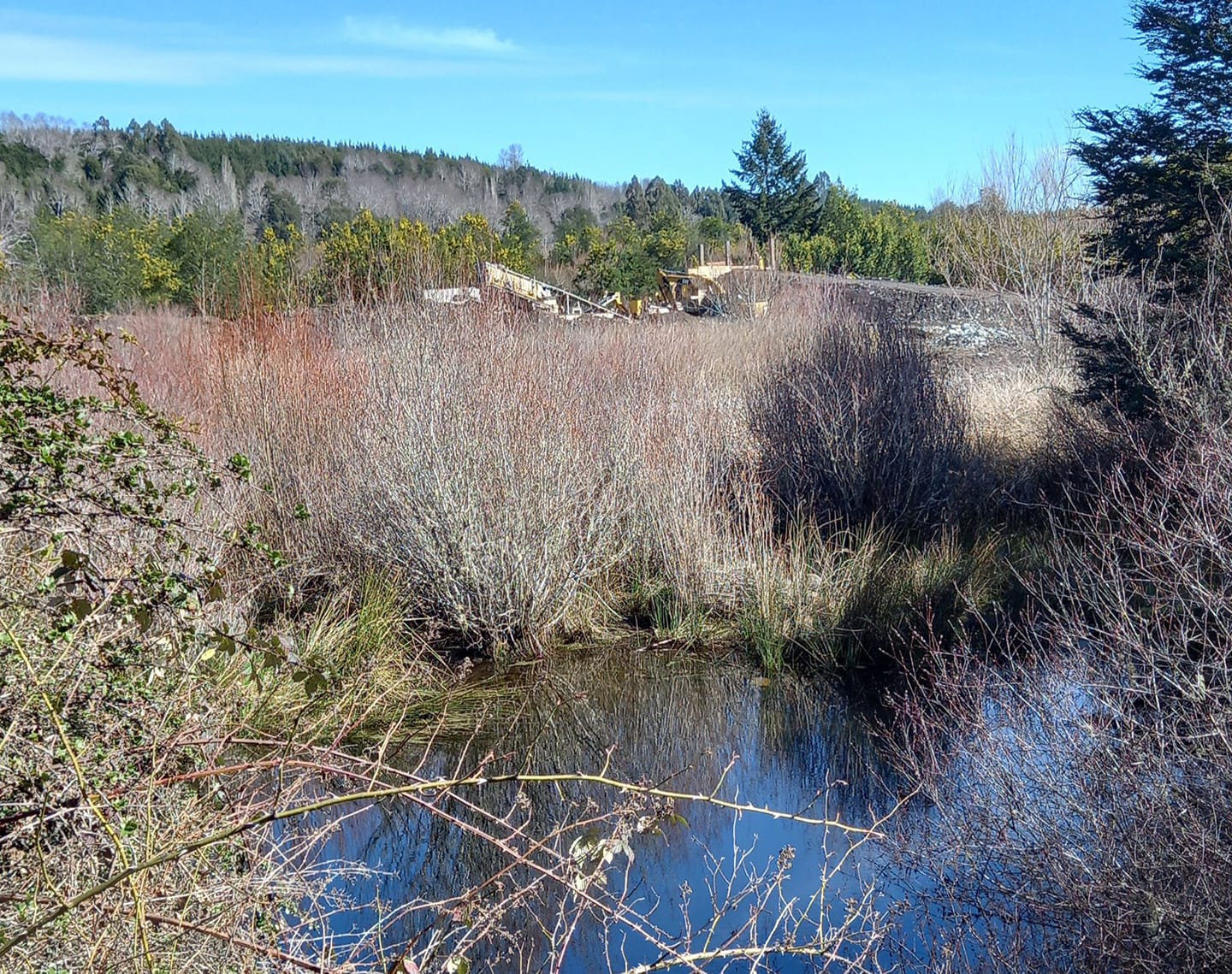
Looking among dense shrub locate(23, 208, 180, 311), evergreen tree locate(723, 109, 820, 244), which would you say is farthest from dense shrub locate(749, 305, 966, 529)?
evergreen tree locate(723, 109, 820, 244)

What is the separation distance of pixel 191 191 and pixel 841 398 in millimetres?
51061

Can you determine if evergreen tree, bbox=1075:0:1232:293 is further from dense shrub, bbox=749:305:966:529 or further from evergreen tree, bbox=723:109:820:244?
evergreen tree, bbox=723:109:820:244

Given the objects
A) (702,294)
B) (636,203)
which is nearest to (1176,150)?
(702,294)

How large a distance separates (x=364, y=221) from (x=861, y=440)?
11.2 metres

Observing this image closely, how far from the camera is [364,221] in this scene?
18.4m

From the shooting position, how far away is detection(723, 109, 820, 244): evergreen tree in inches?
1459

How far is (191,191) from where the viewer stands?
53812mm

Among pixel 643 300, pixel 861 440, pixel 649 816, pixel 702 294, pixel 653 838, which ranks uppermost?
pixel 702 294

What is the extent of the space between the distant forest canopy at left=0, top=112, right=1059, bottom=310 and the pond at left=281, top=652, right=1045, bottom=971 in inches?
156

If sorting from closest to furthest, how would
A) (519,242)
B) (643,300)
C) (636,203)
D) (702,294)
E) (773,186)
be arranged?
1. (519,242)
2. (643,300)
3. (702,294)
4. (773,186)
5. (636,203)

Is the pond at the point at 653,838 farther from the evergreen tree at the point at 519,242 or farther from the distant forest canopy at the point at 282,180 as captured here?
the distant forest canopy at the point at 282,180

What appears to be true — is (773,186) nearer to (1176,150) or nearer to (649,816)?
(1176,150)

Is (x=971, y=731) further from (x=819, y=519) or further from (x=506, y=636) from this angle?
(x=819, y=519)

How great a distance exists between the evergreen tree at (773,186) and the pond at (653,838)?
101 feet
